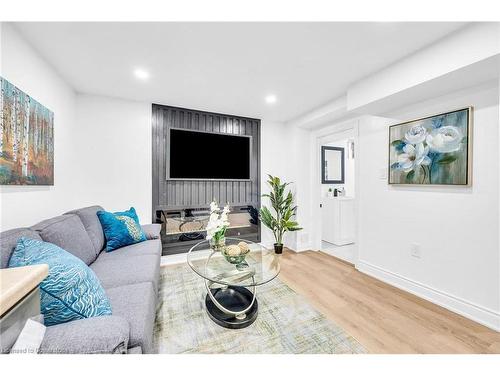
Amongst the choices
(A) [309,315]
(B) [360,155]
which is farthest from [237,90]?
(A) [309,315]

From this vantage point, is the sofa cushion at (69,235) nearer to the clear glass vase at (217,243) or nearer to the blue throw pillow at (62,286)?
the blue throw pillow at (62,286)

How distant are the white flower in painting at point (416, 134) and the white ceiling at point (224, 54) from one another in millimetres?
752

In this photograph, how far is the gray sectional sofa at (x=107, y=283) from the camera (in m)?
0.77

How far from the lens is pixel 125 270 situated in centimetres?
162

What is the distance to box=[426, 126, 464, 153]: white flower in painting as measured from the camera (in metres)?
1.87

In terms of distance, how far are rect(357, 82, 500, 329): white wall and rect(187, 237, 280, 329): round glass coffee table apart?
1.51m

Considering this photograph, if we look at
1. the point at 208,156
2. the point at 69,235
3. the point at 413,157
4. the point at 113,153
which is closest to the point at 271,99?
the point at 208,156

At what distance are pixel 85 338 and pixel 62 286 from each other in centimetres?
28

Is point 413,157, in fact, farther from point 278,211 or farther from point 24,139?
point 24,139

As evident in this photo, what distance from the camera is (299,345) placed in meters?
1.46

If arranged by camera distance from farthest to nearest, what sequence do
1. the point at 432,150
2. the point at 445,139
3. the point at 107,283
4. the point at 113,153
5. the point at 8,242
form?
1. the point at 113,153
2. the point at 432,150
3. the point at 445,139
4. the point at 107,283
5. the point at 8,242

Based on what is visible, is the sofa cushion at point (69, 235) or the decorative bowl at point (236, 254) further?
the decorative bowl at point (236, 254)

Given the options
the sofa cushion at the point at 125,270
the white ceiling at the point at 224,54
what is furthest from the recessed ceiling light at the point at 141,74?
the sofa cushion at the point at 125,270
